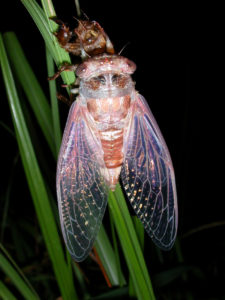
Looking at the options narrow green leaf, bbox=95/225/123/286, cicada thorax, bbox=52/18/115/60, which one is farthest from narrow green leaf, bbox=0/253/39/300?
cicada thorax, bbox=52/18/115/60

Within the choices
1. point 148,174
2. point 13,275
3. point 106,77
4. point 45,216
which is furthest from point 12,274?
point 106,77

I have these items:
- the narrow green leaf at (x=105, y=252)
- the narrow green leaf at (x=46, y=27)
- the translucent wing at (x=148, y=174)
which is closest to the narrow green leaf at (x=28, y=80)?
the narrow green leaf at (x=46, y=27)

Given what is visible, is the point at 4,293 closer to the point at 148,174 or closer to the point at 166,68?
the point at 148,174

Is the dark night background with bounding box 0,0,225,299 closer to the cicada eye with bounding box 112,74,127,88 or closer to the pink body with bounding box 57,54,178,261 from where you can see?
the pink body with bounding box 57,54,178,261

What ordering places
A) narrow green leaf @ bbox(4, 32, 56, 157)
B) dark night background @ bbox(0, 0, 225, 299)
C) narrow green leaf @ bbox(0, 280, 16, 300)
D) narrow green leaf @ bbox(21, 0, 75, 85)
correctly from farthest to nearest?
dark night background @ bbox(0, 0, 225, 299)
narrow green leaf @ bbox(4, 32, 56, 157)
narrow green leaf @ bbox(0, 280, 16, 300)
narrow green leaf @ bbox(21, 0, 75, 85)

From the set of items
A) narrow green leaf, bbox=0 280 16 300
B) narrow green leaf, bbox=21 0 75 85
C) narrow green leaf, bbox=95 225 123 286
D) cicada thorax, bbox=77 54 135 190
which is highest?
narrow green leaf, bbox=21 0 75 85

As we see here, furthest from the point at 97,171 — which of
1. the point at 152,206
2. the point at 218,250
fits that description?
the point at 218,250

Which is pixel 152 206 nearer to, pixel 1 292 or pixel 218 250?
pixel 1 292
